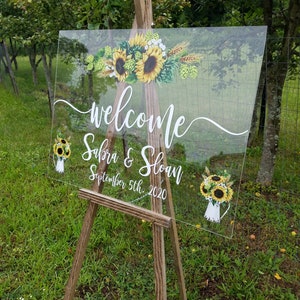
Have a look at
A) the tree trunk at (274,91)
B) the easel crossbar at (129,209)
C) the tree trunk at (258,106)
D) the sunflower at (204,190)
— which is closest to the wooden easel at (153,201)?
the easel crossbar at (129,209)

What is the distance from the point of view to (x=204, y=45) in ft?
4.31

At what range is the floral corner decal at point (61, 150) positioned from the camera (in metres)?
1.79

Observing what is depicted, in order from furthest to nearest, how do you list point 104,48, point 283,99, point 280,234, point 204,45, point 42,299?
point 283,99 < point 280,234 < point 42,299 < point 104,48 < point 204,45

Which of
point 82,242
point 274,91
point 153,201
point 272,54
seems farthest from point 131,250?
point 272,54

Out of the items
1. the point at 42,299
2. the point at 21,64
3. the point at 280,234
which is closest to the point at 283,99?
the point at 280,234

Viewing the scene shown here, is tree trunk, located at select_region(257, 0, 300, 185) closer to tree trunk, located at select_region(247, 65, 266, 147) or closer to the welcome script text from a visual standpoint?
tree trunk, located at select_region(247, 65, 266, 147)

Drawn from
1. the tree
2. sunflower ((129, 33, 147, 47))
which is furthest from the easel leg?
the tree

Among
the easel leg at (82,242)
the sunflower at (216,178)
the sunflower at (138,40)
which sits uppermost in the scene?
the sunflower at (138,40)

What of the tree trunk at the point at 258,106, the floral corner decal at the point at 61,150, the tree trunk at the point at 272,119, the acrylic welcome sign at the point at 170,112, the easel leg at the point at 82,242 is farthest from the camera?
the tree trunk at the point at 258,106

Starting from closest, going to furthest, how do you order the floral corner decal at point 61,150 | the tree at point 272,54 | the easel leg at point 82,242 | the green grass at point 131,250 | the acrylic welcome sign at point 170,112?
the acrylic welcome sign at point 170,112 → the easel leg at point 82,242 → the floral corner decal at point 61,150 → the green grass at point 131,250 → the tree at point 272,54

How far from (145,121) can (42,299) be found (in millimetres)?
1360

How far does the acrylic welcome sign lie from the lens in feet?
4.17

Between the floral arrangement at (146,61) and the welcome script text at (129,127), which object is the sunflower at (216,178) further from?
the floral arrangement at (146,61)

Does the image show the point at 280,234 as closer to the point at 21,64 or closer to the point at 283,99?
the point at 283,99
